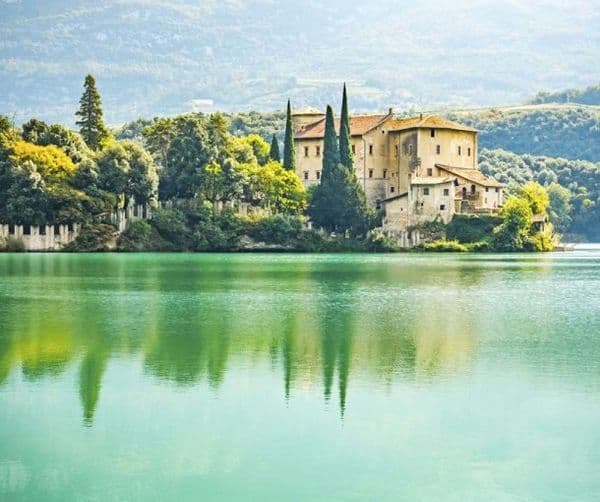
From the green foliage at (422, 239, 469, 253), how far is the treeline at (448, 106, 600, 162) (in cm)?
6311

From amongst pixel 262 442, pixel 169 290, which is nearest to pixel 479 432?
pixel 262 442

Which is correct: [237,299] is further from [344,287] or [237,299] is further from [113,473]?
[113,473]

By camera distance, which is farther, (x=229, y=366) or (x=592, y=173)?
(x=592, y=173)

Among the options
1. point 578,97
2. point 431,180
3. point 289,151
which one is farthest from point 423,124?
point 578,97

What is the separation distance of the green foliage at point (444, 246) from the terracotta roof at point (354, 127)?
39.2 feet

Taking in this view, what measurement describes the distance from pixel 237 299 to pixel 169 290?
4422 mm

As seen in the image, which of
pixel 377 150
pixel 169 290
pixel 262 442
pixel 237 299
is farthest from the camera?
pixel 377 150

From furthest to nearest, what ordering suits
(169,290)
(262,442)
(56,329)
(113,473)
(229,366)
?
1. (169,290)
2. (56,329)
3. (229,366)
4. (262,442)
5. (113,473)

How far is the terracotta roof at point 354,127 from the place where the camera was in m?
88.9

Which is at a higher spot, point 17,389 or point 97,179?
point 97,179

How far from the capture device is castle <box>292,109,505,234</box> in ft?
267

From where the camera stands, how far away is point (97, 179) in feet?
246

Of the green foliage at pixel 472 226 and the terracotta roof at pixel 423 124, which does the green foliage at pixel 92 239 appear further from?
the terracotta roof at pixel 423 124

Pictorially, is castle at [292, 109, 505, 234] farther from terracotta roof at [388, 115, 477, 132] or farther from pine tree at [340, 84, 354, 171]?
pine tree at [340, 84, 354, 171]
